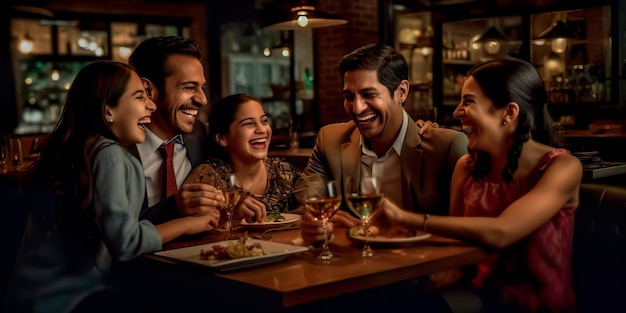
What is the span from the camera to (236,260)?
1.87m

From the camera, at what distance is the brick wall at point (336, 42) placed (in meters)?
8.48

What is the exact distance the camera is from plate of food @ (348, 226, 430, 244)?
210 cm

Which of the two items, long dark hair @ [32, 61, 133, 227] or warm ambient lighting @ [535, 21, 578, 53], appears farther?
warm ambient lighting @ [535, 21, 578, 53]

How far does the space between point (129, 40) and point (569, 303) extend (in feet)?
27.3

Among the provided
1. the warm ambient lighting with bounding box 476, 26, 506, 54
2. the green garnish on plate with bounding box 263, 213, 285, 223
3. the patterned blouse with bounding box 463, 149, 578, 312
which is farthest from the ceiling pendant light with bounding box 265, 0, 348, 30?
the warm ambient lighting with bounding box 476, 26, 506, 54

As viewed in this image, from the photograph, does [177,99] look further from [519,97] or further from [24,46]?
[24,46]

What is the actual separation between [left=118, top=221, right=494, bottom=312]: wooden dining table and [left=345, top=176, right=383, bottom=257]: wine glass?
0.30 feet

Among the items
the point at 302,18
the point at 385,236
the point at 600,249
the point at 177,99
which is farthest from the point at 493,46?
the point at 385,236

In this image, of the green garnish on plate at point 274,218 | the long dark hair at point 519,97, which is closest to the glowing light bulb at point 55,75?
the green garnish on plate at point 274,218

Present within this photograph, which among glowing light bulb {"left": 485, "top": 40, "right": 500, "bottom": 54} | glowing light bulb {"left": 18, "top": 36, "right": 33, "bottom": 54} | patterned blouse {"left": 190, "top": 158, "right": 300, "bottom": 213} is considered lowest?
patterned blouse {"left": 190, "top": 158, "right": 300, "bottom": 213}

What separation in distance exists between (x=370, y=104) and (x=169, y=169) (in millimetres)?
825

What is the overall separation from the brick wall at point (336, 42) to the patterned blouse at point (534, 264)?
6.20 meters

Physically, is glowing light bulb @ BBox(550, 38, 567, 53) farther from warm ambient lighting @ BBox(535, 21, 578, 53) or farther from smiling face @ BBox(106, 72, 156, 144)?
smiling face @ BBox(106, 72, 156, 144)

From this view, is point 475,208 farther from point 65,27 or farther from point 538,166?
point 65,27
